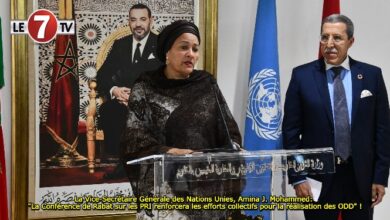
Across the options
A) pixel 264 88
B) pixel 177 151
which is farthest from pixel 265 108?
pixel 177 151

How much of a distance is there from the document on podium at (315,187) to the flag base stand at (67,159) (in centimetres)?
134

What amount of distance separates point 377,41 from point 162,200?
269 centimetres

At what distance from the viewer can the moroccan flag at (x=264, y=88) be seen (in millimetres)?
3197

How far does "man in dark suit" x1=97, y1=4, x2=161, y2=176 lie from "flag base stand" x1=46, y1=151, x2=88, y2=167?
0.17m

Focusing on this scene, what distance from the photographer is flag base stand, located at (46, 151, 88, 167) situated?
10.2ft

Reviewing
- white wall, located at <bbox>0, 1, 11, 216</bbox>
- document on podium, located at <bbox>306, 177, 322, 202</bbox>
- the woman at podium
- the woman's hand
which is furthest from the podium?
white wall, located at <bbox>0, 1, 11, 216</bbox>

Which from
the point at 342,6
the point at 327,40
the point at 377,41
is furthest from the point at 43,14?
the point at 377,41

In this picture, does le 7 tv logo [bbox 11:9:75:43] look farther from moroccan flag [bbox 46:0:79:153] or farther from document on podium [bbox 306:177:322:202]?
document on podium [bbox 306:177:322:202]

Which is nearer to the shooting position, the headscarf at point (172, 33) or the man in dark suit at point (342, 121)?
the headscarf at point (172, 33)

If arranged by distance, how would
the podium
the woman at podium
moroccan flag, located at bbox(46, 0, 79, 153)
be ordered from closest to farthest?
1. the podium
2. the woman at podium
3. moroccan flag, located at bbox(46, 0, 79, 153)

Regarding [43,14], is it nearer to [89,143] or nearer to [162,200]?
[89,143]

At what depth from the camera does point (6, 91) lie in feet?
9.80

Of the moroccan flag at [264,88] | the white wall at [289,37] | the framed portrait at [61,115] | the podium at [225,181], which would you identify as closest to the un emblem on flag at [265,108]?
the moroccan flag at [264,88]

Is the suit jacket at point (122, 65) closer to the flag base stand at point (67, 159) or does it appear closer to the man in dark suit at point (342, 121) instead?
the flag base stand at point (67, 159)
